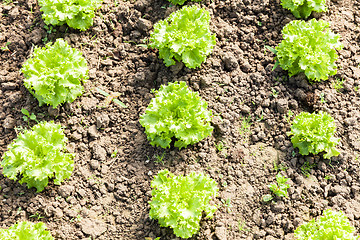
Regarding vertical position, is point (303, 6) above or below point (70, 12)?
above

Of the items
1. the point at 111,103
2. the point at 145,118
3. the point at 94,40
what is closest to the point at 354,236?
the point at 145,118

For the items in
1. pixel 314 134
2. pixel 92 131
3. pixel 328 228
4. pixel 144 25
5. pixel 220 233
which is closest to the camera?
pixel 328 228

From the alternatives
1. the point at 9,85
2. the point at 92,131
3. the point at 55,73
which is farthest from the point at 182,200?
the point at 9,85

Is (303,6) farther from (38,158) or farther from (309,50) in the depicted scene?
(38,158)

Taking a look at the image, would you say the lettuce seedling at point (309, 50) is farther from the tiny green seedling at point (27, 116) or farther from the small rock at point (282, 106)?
the tiny green seedling at point (27, 116)

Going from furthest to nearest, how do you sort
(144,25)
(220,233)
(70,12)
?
(144,25) < (70,12) < (220,233)

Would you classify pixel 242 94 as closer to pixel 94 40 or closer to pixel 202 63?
pixel 202 63

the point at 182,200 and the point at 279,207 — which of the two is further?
the point at 279,207
